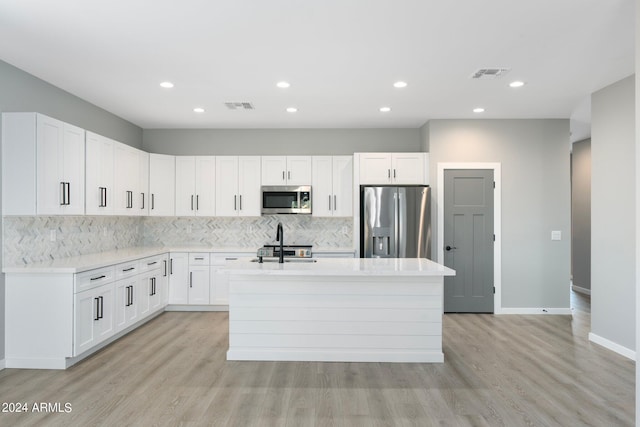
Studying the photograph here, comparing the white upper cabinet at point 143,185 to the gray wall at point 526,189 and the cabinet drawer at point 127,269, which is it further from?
the gray wall at point 526,189

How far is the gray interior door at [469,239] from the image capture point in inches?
222

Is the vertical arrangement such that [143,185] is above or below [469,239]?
above

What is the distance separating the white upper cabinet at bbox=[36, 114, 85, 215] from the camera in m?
3.59

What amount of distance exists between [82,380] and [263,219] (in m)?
3.42

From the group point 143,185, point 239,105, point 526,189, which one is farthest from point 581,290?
point 143,185

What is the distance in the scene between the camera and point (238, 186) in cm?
602

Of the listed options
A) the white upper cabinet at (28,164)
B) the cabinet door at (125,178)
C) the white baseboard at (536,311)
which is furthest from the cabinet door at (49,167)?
the white baseboard at (536,311)

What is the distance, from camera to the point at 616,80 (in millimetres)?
4086

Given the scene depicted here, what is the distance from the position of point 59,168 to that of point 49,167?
0.13m

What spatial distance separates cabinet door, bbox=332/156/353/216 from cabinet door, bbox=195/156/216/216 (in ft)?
5.97

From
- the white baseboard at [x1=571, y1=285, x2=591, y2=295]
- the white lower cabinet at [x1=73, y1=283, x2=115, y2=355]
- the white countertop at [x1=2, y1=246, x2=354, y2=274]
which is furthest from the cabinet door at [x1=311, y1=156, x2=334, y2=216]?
the white baseboard at [x1=571, y1=285, x2=591, y2=295]

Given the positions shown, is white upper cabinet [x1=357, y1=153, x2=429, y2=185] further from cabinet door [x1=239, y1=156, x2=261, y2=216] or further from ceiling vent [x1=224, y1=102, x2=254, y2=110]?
ceiling vent [x1=224, y1=102, x2=254, y2=110]

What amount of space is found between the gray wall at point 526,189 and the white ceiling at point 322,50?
61 cm

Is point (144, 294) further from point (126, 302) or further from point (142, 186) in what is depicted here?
point (142, 186)
